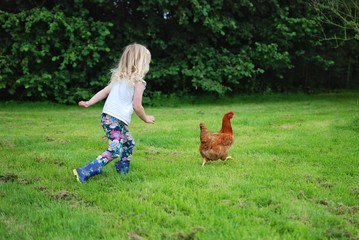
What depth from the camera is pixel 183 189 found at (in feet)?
15.2

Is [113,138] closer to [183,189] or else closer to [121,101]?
[121,101]

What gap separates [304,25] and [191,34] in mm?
4925

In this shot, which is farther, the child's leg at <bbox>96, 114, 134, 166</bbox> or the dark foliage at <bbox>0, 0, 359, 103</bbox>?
the dark foliage at <bbox>0, 0, 359, 103</bbox>

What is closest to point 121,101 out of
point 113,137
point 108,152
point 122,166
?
point 113,137

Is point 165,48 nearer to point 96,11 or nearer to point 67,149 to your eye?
point 96,11

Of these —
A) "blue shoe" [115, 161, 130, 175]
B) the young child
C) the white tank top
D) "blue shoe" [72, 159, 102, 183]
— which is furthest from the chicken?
"blue shoe" [72, 159, 102, 183]

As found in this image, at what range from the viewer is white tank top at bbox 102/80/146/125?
17.0 feet

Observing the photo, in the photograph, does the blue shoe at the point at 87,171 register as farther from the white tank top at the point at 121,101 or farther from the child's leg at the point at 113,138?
the white tank top at the point at 121,101

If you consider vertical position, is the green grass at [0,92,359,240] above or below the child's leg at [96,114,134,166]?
below

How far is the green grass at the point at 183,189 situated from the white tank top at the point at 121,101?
0.82m

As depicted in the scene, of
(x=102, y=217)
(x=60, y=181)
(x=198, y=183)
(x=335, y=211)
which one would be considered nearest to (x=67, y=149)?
(x=60, y=181)

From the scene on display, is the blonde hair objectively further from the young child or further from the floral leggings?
the floral leggings

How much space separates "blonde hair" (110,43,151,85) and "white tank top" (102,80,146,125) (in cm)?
9

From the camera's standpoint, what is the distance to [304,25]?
17.5 metres
